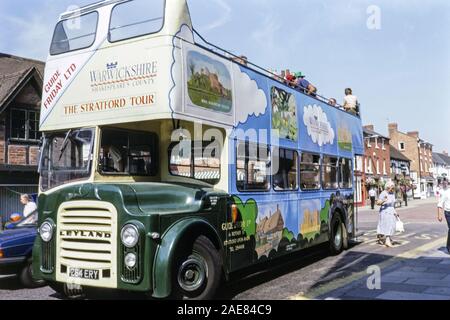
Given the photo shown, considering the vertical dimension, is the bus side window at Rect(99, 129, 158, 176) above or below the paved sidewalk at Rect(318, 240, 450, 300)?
above

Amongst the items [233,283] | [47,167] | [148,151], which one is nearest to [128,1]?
[148,151]

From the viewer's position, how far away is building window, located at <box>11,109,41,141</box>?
19.0 meters

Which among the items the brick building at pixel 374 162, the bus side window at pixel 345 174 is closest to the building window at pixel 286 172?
the bus side window at pixel 345 174

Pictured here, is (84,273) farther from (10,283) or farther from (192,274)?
(10,283)

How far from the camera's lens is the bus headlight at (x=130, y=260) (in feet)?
17.1

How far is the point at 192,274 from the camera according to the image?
18.6ft

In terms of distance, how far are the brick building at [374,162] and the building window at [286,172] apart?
40.4 metres

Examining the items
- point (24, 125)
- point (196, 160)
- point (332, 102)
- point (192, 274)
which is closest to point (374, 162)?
point (24, 125)

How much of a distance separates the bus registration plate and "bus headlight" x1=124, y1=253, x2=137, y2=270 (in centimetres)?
42

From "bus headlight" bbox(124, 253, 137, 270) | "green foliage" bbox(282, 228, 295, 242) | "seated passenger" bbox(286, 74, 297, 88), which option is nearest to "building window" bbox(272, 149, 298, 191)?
"green foliage" bbox(282, 228, 295, 242)

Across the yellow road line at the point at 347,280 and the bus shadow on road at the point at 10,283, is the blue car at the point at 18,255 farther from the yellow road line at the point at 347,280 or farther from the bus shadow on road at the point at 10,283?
the yellow road line at the point at 347,280

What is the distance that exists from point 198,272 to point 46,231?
197 centimetres

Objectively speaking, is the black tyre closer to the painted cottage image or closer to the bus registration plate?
the bus registration plate

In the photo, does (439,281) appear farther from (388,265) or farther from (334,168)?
(334,168)
